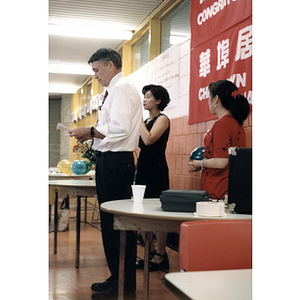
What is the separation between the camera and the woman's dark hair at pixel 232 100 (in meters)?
2.30

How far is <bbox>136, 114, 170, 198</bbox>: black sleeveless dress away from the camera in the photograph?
2.99 meters

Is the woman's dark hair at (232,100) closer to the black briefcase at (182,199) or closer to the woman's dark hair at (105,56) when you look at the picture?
the woman's dark hair at (105,56)

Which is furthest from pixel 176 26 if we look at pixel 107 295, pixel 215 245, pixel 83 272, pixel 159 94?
pixel 215 245

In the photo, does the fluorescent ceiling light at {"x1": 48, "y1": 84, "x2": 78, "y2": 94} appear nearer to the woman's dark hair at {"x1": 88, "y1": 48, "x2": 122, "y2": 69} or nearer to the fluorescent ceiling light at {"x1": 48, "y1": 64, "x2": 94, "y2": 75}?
the fluorescent ceiling light at {"x1": 48, "y1": 64, "x2": 94, "y2": 75}

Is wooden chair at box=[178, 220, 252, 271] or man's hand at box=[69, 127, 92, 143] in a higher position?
man's hand at box=[69, 127, 92, 143]

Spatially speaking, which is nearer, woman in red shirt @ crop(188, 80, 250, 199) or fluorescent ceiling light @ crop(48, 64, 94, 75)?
woman in red shirt @ crop(188, 80, 250, 199)

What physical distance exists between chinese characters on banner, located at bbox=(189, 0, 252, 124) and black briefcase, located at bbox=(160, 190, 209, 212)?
4.23 ft

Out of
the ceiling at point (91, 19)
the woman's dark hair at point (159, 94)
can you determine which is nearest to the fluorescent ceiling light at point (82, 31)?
the ceiling at point (91, 19)

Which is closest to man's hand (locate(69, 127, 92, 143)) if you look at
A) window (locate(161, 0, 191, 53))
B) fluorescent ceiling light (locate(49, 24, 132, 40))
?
window (locate(161, 0, 191, 53))

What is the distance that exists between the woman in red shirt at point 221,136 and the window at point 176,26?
1635 mm

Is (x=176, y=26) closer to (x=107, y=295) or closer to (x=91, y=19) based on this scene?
(x=91, y=19)

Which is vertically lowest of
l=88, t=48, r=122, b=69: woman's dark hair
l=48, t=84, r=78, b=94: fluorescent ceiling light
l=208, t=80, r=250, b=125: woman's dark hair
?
l=208, t=80, r=250, b=125: woman's dark hair

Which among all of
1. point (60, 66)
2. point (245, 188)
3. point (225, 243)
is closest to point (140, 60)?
point (60, 66)

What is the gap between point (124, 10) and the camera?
4.50 meters
